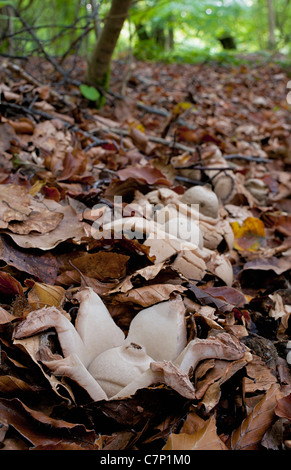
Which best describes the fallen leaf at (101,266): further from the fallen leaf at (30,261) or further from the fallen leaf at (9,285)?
the fallen leaf at (9,285)

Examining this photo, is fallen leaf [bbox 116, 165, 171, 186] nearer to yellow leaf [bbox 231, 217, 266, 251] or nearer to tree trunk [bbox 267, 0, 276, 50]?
yellow leaf [bbox 231, 217, 266, 251]

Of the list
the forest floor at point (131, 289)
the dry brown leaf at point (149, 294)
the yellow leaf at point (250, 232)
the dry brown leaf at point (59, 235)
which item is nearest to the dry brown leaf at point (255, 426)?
the forest floor at point (131, 289)

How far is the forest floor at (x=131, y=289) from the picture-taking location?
1.27 meters

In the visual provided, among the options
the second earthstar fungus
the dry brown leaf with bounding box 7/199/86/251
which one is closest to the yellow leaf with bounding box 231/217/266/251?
the dry brown leaf with bounding box 7/199/86/251

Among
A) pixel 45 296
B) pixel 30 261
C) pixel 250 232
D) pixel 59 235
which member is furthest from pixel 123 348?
pixel 250 232

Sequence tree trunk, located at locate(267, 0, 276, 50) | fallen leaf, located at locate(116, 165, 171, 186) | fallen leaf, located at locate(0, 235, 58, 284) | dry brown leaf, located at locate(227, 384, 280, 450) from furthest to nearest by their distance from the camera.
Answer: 1. tree trunk, located at locate(267, 0, 276, 50)
2. fallen leaf, located at locate(116, 165, 171, 186)
3. fallen leaf, located at locate(0, 235, 58, 284)
4. dry brown leaf, located at locate(227, 384, 280, 450)

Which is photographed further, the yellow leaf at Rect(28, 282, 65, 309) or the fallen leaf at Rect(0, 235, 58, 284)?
the fallen leaf at Rect(0, 235, 58, 284)

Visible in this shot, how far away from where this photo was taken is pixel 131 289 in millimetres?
1683

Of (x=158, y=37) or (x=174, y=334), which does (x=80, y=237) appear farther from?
(x=158, y=37)

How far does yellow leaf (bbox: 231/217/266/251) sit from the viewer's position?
2.86 meters

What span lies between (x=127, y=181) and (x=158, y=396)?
159cm
